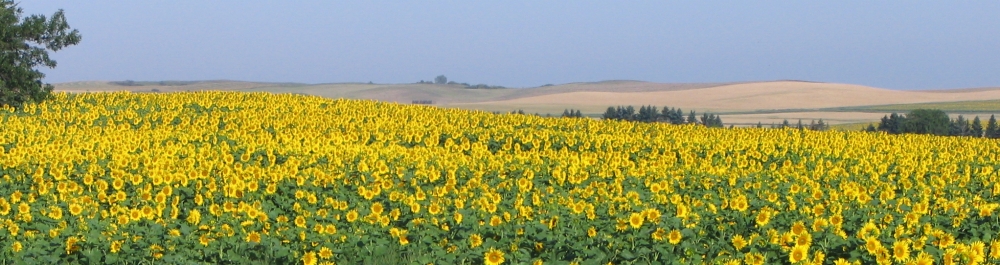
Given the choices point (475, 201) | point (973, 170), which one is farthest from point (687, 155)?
point (475, 201)

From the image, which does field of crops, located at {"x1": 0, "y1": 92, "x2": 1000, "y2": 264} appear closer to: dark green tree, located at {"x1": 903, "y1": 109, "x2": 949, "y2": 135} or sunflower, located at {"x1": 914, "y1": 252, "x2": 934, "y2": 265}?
sunflower, located at {"x1": 914, "y1": 252, "x2": 934, "y2": 265}

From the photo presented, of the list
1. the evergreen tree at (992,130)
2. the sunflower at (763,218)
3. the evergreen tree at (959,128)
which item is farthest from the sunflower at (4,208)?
the evergreen tree at (959,128)

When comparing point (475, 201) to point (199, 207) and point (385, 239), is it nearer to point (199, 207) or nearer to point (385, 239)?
point (385, 239)

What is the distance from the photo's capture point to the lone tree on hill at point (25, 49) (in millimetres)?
30469

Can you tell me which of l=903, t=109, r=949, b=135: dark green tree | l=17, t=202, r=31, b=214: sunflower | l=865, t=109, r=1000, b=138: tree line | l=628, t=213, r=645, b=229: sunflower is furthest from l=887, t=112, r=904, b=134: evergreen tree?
l=17, t=202, r=31, b=214: sunflower

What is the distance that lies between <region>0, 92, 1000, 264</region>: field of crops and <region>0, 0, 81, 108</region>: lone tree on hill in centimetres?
848

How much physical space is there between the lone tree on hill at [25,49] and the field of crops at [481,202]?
8.48 metres

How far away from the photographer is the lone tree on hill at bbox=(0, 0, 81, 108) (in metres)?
30.5

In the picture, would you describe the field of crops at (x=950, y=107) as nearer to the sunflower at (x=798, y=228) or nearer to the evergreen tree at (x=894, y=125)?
the evergreen tree at (x=894, y=125)

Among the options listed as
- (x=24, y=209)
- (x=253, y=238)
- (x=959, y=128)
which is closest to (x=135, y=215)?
(x=24, y=209)

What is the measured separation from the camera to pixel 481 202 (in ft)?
36.9

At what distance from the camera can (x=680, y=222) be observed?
9508mm

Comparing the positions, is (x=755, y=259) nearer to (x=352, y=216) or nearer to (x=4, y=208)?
(x=352, y=216)

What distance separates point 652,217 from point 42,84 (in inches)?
1038
